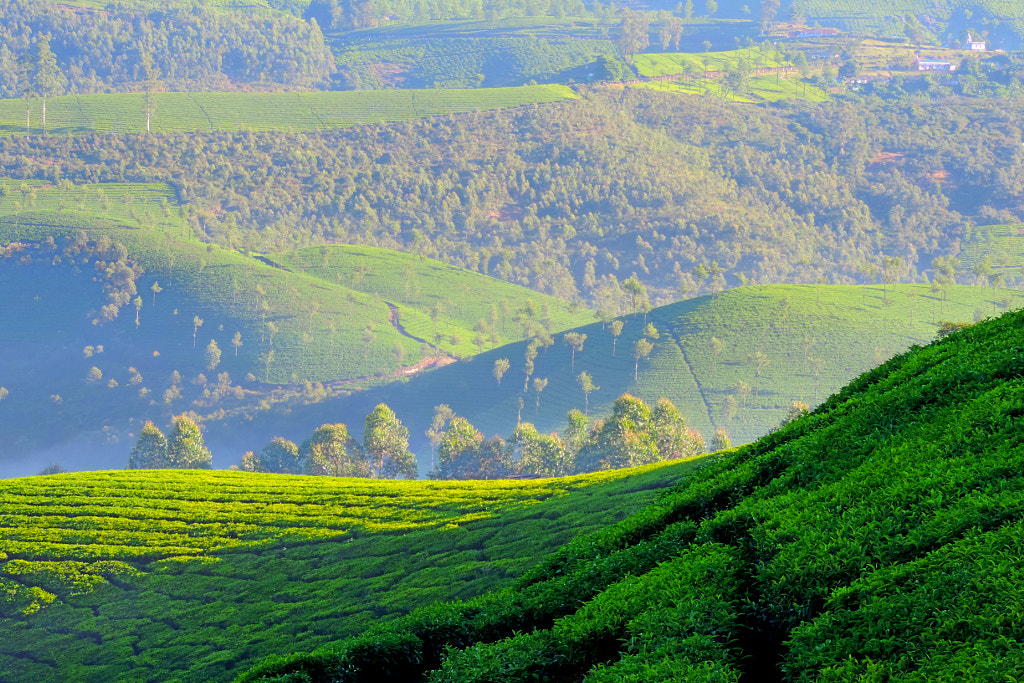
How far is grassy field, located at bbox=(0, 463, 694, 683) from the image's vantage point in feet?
96.9

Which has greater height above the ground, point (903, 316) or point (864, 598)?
point (903, 316)

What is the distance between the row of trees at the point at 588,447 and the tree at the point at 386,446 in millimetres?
4215

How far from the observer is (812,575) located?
41.4 ft

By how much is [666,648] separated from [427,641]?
17.3 feet

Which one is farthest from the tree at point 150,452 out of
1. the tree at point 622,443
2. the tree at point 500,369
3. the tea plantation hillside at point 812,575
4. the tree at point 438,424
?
the tree at point 500,369

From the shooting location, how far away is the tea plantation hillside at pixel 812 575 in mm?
10750

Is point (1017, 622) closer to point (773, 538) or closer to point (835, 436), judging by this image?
point (773, 538)

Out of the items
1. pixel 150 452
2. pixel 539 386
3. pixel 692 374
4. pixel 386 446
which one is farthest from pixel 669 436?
pixel 539 386

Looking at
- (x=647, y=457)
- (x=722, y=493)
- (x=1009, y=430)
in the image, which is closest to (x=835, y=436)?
(x=722, y=493)

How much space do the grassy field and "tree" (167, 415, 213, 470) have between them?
1948 inches

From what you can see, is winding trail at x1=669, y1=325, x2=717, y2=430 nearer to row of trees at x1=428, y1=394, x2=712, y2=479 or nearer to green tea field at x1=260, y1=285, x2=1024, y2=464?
green tea field at x1=260, y1=285, x2=1024, y2=464

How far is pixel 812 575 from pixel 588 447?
264 feet

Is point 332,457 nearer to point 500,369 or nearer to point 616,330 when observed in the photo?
point 500,369

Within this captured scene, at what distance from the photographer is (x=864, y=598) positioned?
11547 millimetres
